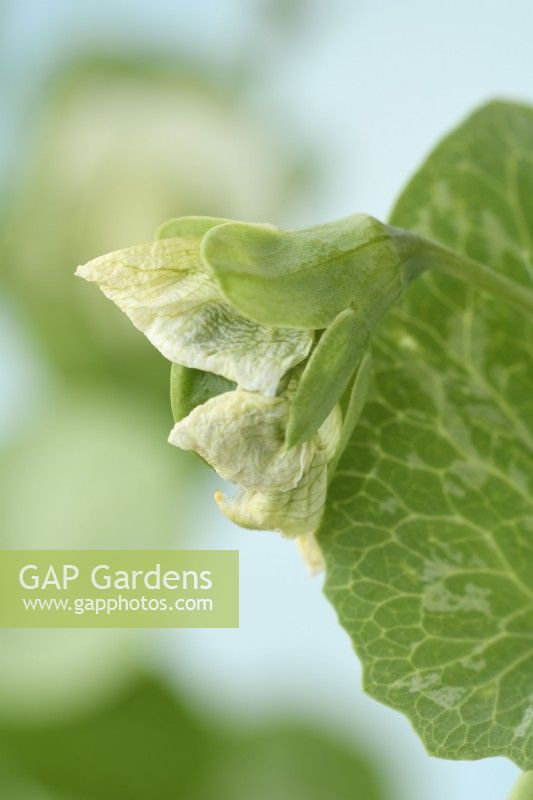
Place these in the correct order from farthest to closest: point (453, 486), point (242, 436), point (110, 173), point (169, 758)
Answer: point (110, 173) → point (169, 758) → point (453, 486) → point (242, 436)

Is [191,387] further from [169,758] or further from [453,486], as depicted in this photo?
[169,758]


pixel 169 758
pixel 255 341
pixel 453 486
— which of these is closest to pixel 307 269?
pixel 255 341

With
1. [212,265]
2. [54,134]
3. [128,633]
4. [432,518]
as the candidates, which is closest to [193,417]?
[212,265]

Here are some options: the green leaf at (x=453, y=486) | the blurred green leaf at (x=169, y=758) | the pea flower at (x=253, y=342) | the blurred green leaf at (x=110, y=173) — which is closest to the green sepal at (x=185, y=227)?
the pea flower at (x=253, y=342)

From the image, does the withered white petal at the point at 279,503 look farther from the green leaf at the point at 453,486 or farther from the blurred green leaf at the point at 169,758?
the blurred green leaf at the point at 169,758

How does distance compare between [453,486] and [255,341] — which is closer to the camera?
[255,341]

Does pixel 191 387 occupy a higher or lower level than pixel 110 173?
higher
